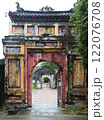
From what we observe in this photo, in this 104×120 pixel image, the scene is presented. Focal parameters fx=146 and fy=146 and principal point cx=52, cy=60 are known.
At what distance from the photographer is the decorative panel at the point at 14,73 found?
331 inches

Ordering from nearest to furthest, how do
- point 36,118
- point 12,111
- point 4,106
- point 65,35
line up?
1. point 36,118
2. point 12,111
3. point 4,106
4. point 65,35

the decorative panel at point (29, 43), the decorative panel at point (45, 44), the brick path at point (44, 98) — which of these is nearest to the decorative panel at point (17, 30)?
the decorative panel at point (29, 43)

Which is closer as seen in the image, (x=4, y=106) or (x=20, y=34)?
(x=4, y=106)

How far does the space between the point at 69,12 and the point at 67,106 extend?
18.6ft

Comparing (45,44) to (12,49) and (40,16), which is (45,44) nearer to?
(40,16)

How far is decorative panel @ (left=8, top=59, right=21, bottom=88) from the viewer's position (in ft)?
27.6

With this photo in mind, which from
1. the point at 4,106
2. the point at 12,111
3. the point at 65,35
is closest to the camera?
the point at 12,111

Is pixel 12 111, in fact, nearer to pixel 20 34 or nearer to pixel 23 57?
pixel 23 57

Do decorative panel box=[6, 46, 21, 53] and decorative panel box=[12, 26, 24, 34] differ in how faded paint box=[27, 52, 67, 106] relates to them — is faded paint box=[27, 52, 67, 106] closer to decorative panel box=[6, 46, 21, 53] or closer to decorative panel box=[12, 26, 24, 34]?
decorative panel box=[6, 46, 21, 53]

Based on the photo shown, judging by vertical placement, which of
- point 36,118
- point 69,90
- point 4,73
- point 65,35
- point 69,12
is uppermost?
point 69,12

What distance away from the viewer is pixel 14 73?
8.45 meters

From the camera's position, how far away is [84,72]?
8562mm

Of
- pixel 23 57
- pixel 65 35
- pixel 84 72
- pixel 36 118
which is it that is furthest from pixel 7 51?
pixel 84 72

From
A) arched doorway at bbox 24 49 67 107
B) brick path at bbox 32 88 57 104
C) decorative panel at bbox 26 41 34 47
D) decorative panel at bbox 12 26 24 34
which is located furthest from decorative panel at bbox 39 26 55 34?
brick path at bbox 32 88 57 104
